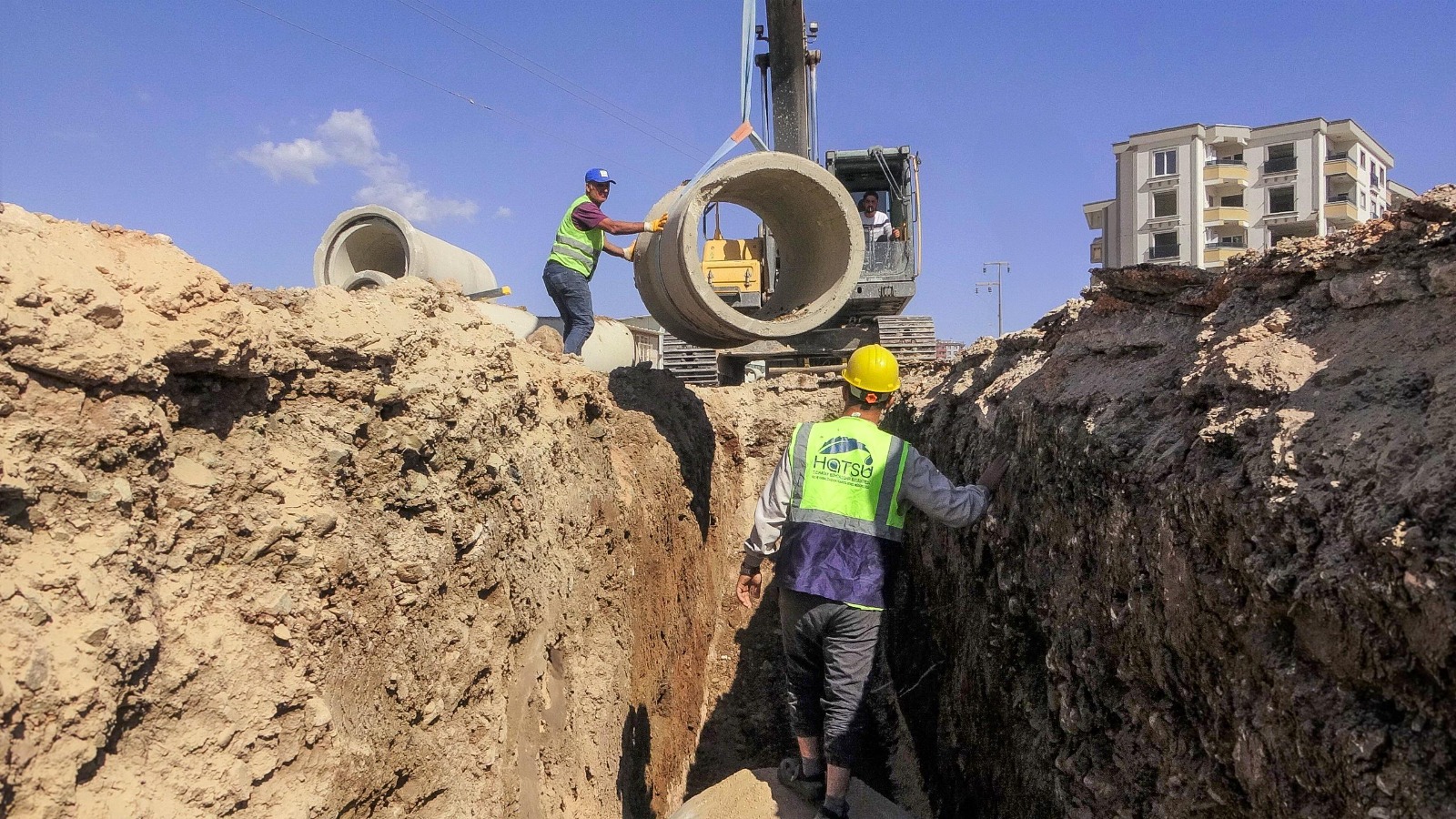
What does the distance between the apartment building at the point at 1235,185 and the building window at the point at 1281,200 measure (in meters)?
0.04

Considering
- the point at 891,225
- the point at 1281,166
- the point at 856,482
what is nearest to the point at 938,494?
the point at 856,482

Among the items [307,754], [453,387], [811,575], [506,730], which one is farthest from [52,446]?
[811,575]

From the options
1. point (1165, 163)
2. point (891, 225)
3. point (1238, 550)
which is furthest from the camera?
point (1165, 163)

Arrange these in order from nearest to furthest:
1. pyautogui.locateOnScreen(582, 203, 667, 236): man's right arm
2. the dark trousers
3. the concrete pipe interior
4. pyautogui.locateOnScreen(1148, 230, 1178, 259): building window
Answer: pyautogui.locateOnScreen(582, 203, 667, 236): man's right arm, the dark trousers, the concrete pipe interior, pyautogui.locateOnScreen(1148, 230, 1178, 259): building window

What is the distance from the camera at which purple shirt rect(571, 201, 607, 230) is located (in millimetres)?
6258

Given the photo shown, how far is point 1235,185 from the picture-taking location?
35.1 meters

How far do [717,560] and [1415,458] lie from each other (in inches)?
246

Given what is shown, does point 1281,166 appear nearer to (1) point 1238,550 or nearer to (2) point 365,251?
(2) point 365,251

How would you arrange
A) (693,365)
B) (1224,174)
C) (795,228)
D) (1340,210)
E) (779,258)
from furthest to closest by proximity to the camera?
(1224,174) < (1340,210) < (693,365) < (779,258) < (795,228)

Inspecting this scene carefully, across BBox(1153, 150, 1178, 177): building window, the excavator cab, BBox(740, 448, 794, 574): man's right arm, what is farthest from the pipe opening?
BBox(1153, 150, 1178, 177): building window

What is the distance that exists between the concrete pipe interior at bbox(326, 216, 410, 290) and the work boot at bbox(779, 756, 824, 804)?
287 inches

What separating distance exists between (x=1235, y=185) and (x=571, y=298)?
36.2 metres

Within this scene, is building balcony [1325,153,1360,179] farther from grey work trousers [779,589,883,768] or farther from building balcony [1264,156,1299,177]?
grey work trousers [779,589,883,768]

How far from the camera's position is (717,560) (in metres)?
7.68
